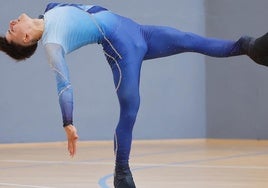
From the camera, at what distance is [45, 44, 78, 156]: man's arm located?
3373 mm

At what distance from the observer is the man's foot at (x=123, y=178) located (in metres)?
3.92

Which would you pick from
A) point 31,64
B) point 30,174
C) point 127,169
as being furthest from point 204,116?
point 127,169

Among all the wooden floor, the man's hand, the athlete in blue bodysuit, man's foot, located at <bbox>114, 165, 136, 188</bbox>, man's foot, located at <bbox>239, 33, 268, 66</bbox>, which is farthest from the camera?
the wooden floor

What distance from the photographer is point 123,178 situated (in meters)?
3.93

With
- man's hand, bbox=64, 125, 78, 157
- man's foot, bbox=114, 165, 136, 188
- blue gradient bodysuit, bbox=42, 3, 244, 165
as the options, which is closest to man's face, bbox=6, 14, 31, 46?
blue gradient bodysuit, bbox=42, 3, 244, 165

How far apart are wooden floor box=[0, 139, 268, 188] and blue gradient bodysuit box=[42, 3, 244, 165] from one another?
0.82 m

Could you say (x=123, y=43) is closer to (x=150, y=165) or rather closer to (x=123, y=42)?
(x=123, y=42)

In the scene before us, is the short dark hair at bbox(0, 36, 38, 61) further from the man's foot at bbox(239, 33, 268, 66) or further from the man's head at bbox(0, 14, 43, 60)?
the man's foot at bbox(239, 33, 268, 66)

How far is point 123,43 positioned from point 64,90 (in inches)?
22.5

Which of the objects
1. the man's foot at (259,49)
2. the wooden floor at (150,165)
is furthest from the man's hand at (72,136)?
the wooden floor at (150,165)

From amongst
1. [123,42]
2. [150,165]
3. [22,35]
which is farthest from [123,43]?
[150,165]

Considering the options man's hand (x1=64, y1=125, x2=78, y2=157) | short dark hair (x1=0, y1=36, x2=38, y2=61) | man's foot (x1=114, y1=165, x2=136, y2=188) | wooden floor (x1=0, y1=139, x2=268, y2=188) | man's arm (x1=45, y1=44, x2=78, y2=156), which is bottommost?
wooden floor (x1=0, y1=139, x2=268, y2=188)

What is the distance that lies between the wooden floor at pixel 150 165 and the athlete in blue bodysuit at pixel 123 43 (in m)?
0.77

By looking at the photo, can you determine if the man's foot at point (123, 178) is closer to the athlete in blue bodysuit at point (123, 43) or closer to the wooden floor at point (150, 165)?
the athlete in blue bodysuit at point (123, 43)
